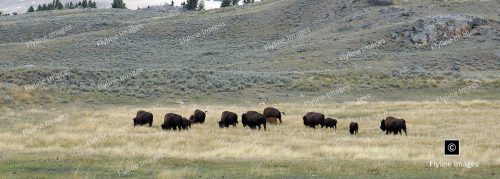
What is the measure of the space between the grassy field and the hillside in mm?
15872

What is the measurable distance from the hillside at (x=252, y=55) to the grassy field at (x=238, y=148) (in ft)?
52.1

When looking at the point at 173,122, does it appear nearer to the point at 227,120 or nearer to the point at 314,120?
the point at 227,120

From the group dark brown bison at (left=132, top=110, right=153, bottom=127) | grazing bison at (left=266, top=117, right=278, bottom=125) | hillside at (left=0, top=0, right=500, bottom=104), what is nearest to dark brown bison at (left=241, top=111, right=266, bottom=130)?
grazing bison at (left=266, top=117, right=278, bottom=125)

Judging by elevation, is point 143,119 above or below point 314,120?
A: above

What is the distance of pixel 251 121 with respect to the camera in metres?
29.7

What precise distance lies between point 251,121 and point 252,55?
56013mm

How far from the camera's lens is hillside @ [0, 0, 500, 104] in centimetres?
5478

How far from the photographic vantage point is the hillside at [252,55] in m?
54.8

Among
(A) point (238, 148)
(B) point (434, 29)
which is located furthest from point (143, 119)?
(B) point (434, 29)

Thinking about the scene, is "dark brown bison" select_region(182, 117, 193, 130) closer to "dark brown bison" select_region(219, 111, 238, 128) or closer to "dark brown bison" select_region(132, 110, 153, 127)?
"dark brown bison" select_region(219, 111, 238, 128)

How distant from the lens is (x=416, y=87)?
55.5m

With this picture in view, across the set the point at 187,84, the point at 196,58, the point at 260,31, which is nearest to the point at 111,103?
the point at 187,84

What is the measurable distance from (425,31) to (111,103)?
53382 mm

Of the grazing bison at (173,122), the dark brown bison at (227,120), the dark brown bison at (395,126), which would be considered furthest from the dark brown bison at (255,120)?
the dark brown bison at (395,126)
